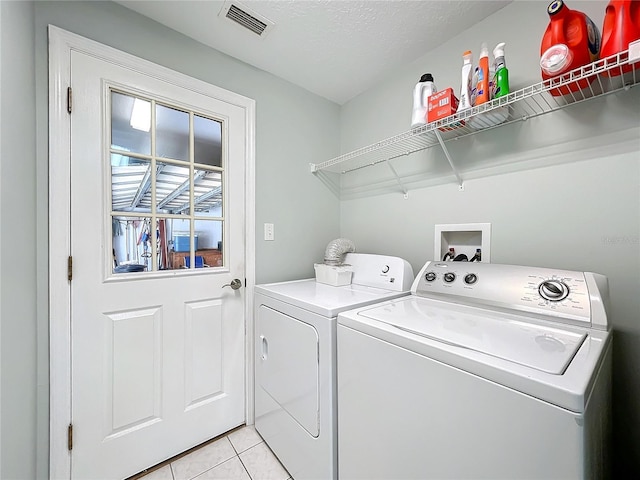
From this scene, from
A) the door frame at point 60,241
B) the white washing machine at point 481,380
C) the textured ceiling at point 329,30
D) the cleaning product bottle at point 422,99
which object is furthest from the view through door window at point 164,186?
the cleaning product bottle at point 422,99

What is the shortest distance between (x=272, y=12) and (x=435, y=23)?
93cm

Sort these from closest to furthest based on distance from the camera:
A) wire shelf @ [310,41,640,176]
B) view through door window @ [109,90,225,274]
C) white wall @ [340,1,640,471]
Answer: wire shelf @ [310,41,640,176], white wall @ [340,1,640,471], view through door window @ [109,90,225,274]

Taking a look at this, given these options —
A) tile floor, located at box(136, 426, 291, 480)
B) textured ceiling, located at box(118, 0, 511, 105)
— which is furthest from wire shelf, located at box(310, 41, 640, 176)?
tile floor, located at box(136, 426, 291, 480)

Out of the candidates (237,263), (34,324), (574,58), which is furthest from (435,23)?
(34,324)

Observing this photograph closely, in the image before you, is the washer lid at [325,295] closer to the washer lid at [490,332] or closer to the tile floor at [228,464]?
the washer lid at [490,332]

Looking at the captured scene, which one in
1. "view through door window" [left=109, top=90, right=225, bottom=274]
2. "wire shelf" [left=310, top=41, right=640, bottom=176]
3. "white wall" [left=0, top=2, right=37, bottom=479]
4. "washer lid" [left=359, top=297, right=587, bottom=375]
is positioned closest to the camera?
"washer lid" [left=359, top=297, right=587, bottom=375]

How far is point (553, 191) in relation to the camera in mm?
1226

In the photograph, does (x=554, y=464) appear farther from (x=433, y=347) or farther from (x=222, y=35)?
(x=222, y=35)

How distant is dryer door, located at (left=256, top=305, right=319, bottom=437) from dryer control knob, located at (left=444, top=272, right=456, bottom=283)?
691 mm

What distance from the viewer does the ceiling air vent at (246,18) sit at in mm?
1363

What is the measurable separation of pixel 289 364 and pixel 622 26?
191cm

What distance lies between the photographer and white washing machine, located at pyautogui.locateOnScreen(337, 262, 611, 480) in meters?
0.58

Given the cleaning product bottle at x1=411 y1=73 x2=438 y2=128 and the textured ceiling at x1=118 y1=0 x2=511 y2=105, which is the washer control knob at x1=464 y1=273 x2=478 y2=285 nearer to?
the cleaning product bottle at x1=411 y1=73 x2=438 y2=128

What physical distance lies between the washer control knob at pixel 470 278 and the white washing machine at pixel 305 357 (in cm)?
34
